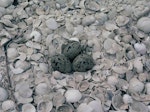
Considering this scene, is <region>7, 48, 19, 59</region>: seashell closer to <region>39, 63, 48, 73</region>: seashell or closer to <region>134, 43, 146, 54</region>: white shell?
<region>39, 63, 48, 73</region>: seashell

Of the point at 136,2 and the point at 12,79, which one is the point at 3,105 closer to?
the point at 12,79

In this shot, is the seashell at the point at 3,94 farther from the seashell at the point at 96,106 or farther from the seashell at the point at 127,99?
the seashell at the point at 127,99

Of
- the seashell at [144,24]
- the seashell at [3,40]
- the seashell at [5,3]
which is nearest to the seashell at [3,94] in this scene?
the seashell at [3,40]

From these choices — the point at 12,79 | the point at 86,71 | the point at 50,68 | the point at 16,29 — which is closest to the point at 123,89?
the point at 86,71

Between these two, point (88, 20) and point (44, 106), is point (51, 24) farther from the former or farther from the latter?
point (44, 106)

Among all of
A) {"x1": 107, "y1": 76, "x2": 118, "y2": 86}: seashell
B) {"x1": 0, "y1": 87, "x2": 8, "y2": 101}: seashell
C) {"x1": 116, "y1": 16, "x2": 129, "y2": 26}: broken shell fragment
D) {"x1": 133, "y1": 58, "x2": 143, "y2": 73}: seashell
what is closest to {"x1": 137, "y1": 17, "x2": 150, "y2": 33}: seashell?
{"x1": 116, "y1": 16, "x2": 129, "y2": 26}: broken shell fragment

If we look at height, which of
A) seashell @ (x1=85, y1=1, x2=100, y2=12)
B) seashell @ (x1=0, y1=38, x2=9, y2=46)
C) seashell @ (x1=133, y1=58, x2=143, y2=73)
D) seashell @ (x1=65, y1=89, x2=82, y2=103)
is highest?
seashell @ (x1=85, y1=1, x2=100, y2=12)
